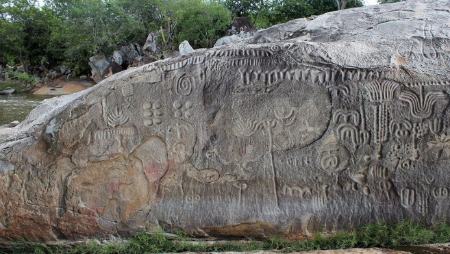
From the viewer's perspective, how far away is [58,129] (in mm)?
4531

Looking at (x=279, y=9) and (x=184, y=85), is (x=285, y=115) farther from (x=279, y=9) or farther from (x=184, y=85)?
(x=279, y=9)

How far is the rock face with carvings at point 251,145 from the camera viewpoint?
4117 mm

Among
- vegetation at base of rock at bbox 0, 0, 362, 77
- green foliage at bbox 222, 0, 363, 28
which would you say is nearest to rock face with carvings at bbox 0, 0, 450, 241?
green foliage at bbox 222, 0, 363, 28

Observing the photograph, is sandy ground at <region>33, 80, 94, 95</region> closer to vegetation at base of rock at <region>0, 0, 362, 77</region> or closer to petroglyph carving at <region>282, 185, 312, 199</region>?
vegetation at base of rock at <region>0, 0, 362, 77</region>

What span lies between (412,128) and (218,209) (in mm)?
1776

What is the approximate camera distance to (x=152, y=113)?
4.44 meters

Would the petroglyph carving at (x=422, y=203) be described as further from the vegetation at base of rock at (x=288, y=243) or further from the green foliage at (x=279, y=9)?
the green foliage at (x=279, y=9)

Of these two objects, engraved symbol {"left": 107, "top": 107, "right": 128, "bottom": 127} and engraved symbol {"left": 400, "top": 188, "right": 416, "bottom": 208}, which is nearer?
engraved symbol {"left": 400, "top": 188, "right": 416, "bottom": 208}

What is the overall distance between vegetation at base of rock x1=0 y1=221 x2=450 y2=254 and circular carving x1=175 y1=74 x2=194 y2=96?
1278 millimetres

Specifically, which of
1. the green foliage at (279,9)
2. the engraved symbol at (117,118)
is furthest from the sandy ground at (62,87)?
the engraved symbol at (117,118)

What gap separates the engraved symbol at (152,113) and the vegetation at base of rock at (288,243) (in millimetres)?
998

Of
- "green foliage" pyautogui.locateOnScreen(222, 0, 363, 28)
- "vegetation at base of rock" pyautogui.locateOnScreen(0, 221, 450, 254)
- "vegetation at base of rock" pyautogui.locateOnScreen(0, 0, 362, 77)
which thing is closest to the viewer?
"vegetation at base of rock" pyautogui.locateOnScreen(0, 221, 450, 254)

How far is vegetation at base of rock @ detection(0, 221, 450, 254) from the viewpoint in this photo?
4.01 m

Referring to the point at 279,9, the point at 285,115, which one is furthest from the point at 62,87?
the point at 285,115
